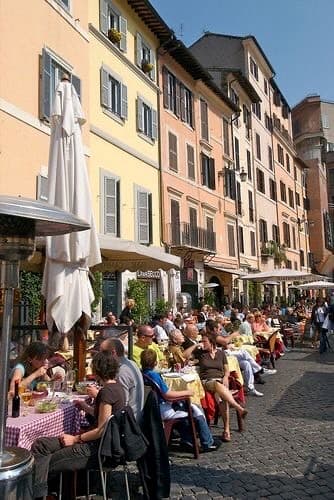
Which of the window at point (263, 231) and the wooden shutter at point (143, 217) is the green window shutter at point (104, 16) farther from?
the window at point (263, 231)

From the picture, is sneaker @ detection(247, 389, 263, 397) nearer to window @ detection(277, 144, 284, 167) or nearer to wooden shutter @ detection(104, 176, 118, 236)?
wooden shutter @ detection(104, 176, 118, 236)

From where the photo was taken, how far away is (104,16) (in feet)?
51.7

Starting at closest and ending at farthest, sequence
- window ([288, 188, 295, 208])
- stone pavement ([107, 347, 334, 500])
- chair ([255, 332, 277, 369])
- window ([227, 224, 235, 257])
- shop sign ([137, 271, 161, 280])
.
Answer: stone pavement ([107, 347, 334, 500]) < chair ([255, 332, 277, 369]) < shop sign ([137, 271, 161, 280]) < window ([227, 224, 235, 257]) < window ([288, 188, 295, 208])

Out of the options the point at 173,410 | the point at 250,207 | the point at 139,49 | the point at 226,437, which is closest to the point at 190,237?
the point at 139,49

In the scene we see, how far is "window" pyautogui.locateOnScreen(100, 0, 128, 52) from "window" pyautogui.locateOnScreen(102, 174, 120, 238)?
15.3 feet

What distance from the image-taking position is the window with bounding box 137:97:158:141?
1772 centimetres

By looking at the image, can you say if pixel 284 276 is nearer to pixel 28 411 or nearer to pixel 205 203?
pixel 205 203

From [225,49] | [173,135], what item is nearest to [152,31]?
[173,135]

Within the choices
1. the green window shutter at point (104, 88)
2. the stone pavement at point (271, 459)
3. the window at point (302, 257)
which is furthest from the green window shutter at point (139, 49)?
the window at point (302, 257)

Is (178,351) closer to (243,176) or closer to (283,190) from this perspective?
(243,176)

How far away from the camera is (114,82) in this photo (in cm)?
1620

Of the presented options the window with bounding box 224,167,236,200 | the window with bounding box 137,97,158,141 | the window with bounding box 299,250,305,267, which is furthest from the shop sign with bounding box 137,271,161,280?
the window with bounding box 299,250,305,267

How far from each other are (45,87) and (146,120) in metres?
6.82

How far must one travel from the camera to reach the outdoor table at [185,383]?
5.89m
